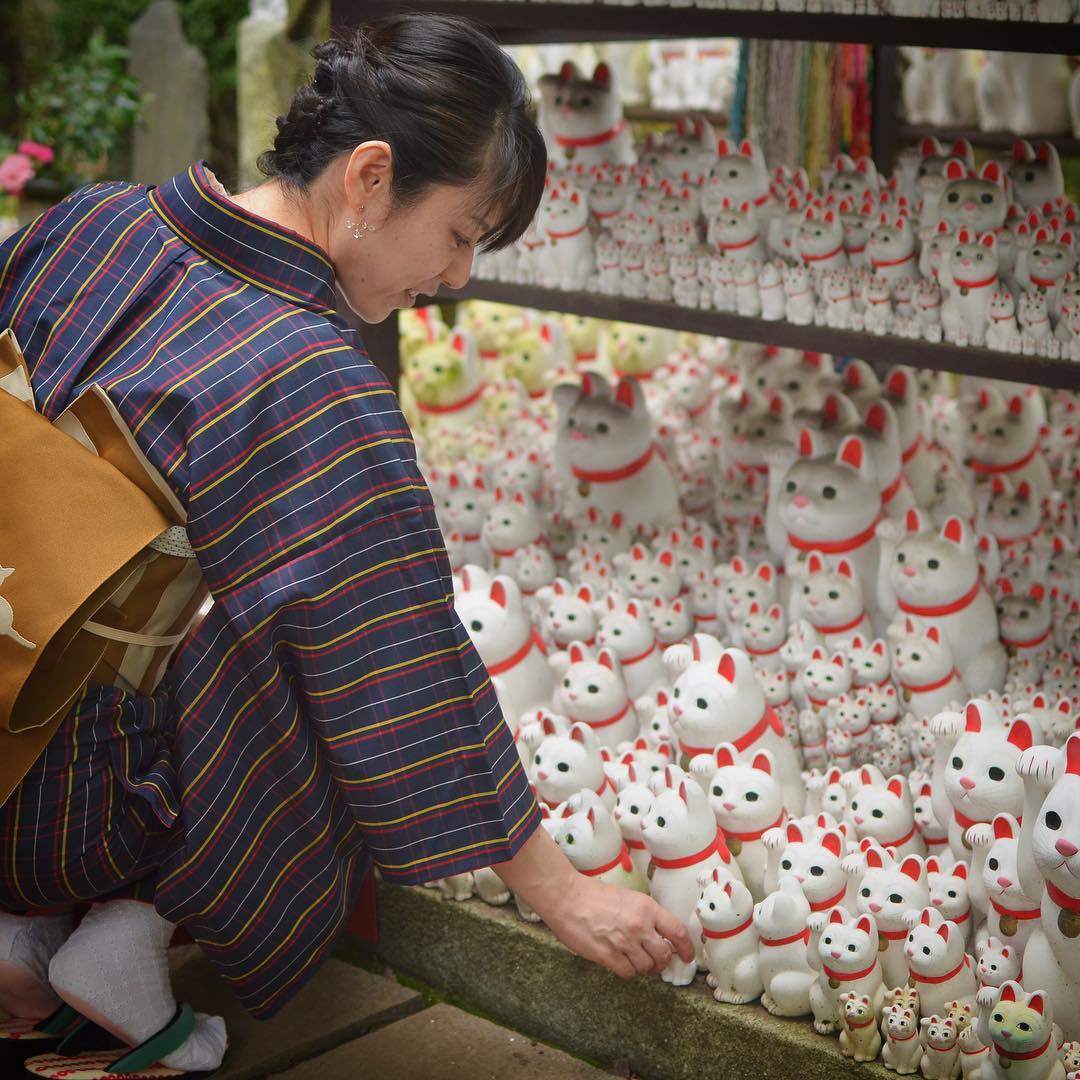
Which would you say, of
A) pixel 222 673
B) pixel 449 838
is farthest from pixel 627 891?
pixel 222 673

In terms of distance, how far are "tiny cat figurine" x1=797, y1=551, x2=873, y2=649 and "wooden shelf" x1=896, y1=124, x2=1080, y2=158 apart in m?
2.10

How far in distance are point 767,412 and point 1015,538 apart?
59 cm

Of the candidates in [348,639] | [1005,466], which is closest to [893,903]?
[348,639]

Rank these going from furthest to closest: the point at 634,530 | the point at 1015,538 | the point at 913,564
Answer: the point at 634,530
the point at 1015,538
the point at 913,564

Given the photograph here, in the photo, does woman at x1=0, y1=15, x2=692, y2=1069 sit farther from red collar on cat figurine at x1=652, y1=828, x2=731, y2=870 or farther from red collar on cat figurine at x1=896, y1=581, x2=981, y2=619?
red collar on cat figurine at x1=896, y1=581, x2=981, y2=619

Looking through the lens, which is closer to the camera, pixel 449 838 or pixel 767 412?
pixel 449 838

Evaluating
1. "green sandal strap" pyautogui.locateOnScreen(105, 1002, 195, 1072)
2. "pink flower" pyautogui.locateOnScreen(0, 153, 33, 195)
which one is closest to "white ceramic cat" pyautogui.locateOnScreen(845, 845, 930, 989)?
"green sandal strap" pyautogui.locateOnScreen(105, 1002, 195, 1072)

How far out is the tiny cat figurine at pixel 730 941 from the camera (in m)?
1.93

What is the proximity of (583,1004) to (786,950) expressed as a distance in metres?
0.35

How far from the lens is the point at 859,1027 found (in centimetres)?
180

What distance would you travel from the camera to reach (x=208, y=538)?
1667mm

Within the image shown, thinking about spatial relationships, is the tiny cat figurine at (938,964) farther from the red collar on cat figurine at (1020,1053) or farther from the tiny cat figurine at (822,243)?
the tiny cat figurine at (822,243)

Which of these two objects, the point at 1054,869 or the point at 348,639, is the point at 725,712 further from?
the point at 348,639

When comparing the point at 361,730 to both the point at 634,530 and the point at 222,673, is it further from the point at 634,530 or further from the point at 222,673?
the point at 634,530
